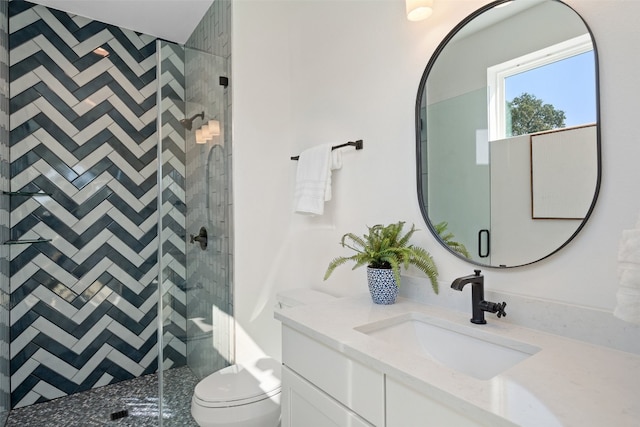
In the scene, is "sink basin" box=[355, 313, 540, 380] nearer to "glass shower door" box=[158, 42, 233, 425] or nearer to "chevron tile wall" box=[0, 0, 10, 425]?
"glass shower door" box=[158, 42, 233, 425]

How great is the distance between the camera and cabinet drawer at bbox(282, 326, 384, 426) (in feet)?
2.98

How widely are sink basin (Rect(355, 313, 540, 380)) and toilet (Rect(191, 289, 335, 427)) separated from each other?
75 cm

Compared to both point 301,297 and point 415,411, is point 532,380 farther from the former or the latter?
point 301,297

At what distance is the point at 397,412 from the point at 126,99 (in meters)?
2.84

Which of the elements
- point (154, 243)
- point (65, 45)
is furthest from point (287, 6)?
point (154, 243)

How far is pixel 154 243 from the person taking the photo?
2824 mm

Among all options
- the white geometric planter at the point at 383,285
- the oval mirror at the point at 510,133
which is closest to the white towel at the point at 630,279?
the oval mirror at the point at 510,133

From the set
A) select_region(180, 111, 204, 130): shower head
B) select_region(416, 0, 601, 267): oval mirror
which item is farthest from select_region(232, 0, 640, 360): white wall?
select_region(180, 111, 204, 130): shower head

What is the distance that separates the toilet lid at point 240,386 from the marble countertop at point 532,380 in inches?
26.3

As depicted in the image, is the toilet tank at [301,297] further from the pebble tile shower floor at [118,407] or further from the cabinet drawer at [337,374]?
the pebble tile shower floor at [118,407]

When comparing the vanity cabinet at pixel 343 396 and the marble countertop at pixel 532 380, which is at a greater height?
the marble countertop at pixel 532 380

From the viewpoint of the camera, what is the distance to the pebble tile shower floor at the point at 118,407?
210 centimetres

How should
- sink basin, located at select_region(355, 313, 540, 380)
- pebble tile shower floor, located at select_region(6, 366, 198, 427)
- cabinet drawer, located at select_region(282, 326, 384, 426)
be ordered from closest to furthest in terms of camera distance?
cabinet drawer, located at select_region(282, 326, 384, 426), sink basin, located at select_region(355, 313, 540, 380), pebble tile shower floor, located at select_region(6, 366, 198, 427)

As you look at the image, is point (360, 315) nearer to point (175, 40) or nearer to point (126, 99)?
point (126, 99)
